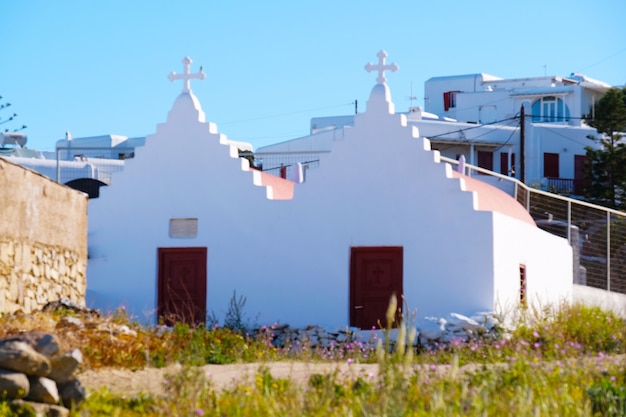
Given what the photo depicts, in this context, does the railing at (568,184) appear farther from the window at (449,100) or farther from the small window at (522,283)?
the small window at (522,283)

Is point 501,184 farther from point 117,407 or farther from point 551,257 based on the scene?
point 117,407

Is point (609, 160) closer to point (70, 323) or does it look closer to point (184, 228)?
point (184, 228)

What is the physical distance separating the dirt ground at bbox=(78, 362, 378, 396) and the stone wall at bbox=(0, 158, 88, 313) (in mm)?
3898

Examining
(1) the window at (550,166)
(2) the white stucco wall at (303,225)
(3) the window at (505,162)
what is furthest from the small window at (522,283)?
(1) the window at (550,166)

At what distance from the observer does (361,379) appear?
474 inches

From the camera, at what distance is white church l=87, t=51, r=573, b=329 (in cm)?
2152

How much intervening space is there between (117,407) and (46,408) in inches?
26.2

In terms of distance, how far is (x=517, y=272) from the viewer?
22.6 metres

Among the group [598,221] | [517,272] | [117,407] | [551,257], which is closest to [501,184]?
[598,221]

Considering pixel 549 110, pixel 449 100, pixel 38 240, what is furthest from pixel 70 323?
pixel 449 100

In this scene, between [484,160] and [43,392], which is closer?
[43,392]

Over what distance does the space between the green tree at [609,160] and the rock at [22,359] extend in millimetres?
38531

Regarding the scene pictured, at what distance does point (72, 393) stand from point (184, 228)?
1204 cm

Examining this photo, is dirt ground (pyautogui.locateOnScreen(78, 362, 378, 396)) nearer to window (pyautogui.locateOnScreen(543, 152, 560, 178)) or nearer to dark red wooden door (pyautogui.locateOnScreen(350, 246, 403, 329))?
dark red wooden door (pyautogui.locateOnScreen(350, 246, 403, 329))
